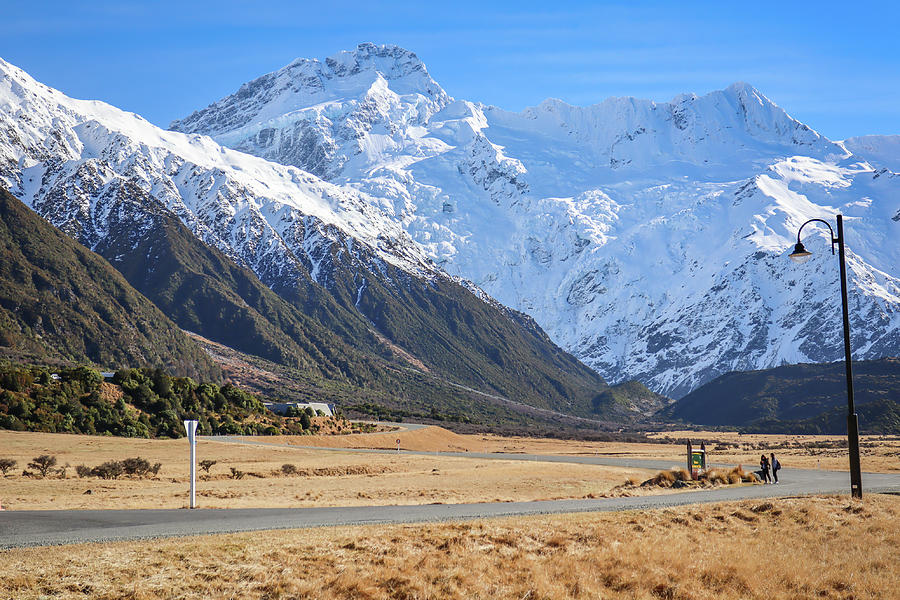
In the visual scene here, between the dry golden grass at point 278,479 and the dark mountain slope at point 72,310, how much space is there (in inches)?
2890

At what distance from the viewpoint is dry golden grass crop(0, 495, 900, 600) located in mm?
15648

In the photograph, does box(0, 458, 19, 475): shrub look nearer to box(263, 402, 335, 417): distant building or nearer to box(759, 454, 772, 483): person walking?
box(759, 454, 772, 483): person walking

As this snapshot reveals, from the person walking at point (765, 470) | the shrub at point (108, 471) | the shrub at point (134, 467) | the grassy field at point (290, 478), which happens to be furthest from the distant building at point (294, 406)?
the person walking at point (765, 470)

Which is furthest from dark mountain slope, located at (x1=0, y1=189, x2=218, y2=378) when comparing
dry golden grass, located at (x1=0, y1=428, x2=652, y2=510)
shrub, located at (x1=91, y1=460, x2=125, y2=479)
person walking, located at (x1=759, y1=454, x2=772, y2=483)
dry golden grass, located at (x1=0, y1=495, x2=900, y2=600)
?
dry golden grass, located at (x1=0, y1=495, x2=900, y2=600)

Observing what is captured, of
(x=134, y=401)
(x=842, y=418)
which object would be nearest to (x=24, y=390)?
(x=134, y=401)

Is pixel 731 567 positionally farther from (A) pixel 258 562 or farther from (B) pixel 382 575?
(A) pixel 258 562

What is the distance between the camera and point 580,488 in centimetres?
4381

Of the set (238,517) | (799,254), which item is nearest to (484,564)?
(238,517)

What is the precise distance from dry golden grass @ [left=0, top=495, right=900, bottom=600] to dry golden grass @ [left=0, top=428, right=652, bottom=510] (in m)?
12.0

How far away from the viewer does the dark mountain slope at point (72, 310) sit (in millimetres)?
140625

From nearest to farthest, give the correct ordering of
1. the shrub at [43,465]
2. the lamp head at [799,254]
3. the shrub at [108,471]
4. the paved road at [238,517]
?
the paved road at [238,517] < the lamp head at [799,254] < the shrub at [108,471] < the shrub at [43,465]

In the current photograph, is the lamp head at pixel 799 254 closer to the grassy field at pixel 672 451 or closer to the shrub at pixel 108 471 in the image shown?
the grassy field at pixel 672 451

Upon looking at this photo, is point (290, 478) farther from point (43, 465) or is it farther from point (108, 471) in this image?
point (43, 465)

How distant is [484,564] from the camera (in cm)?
1755
